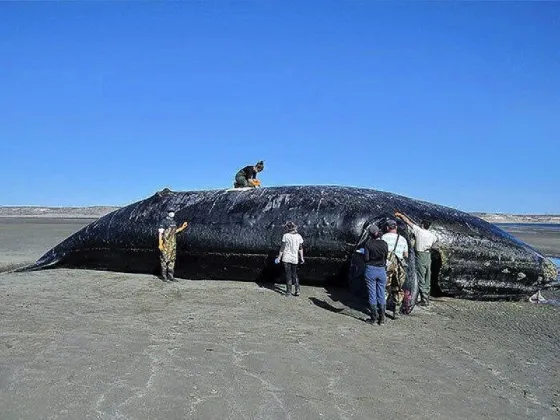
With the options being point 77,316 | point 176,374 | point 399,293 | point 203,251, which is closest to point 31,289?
point 77,316

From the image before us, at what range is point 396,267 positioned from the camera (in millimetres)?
9156

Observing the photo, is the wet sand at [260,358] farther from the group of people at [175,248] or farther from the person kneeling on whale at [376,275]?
the group of people at [175,248]

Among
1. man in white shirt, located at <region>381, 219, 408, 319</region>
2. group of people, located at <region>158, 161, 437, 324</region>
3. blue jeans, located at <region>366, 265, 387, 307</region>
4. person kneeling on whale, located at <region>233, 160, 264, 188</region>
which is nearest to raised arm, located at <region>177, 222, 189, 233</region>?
group of people, located at <region>158, 161, 437, 324</region>

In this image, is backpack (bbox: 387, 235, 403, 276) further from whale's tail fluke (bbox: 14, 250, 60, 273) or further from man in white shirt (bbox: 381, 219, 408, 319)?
whale's tail fluke (bbox: 14, 250, 60, 273)

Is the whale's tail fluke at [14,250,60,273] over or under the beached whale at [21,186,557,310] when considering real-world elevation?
under

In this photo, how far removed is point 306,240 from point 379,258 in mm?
2974

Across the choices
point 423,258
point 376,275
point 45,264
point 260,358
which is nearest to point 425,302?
point 423,258

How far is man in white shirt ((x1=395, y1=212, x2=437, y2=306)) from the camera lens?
10062 millimetres

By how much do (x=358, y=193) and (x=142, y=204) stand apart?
17.5ft

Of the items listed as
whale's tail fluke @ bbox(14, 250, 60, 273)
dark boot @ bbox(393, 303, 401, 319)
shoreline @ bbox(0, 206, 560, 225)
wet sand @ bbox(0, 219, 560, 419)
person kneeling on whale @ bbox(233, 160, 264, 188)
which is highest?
shoreline @ bbox(0, 206, 560, 225)

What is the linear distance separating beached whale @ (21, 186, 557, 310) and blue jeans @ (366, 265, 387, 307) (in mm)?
1102

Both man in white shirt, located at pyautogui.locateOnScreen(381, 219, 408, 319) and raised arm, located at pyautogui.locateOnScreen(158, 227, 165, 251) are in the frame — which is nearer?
man in white shirt, located at pyautogui.locateOnScreen(381, 219, 408, 319)

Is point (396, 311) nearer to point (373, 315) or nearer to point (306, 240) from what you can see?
point (373, 315)

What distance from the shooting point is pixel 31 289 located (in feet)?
33.3
